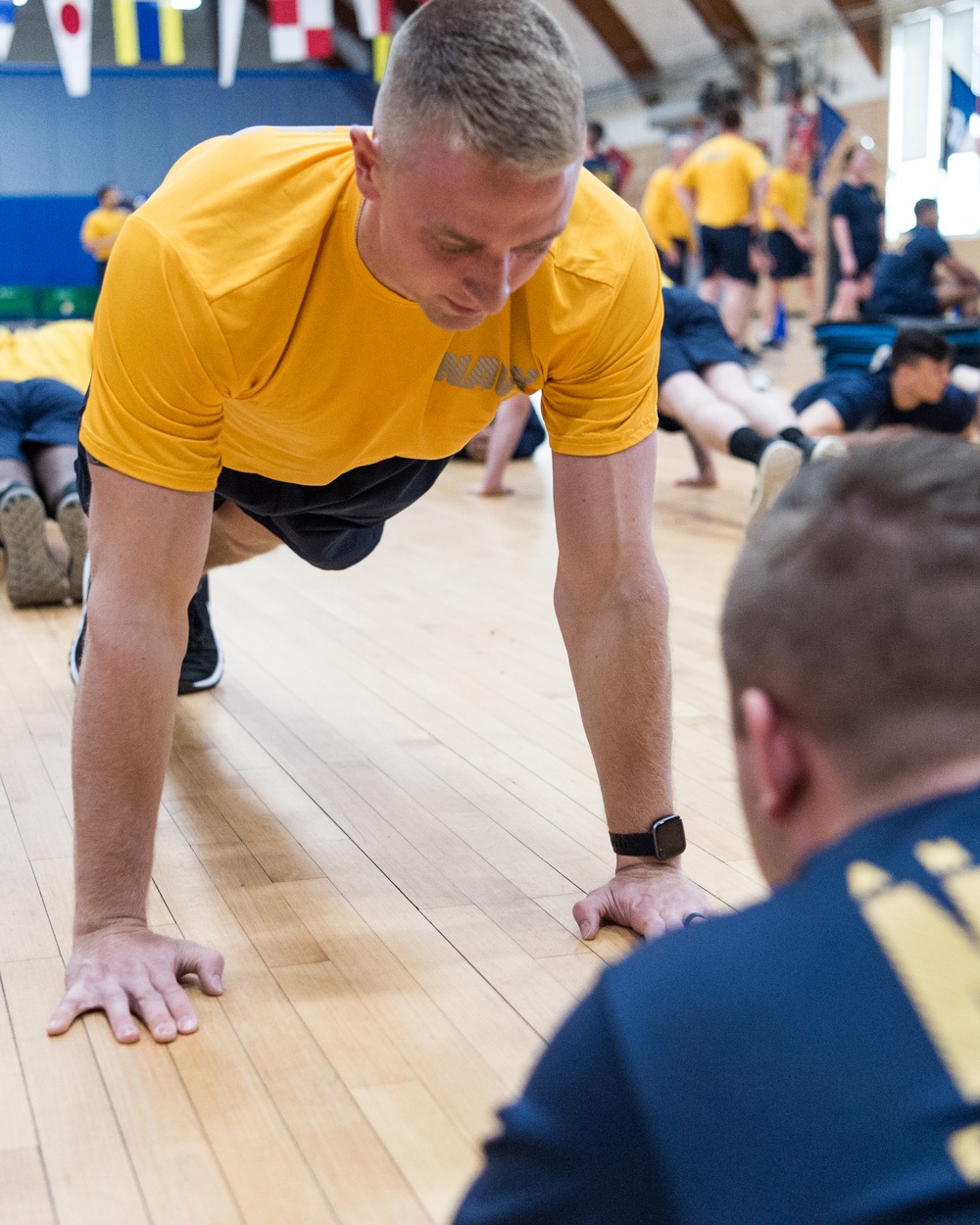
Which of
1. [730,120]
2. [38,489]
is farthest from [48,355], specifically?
[730,120]

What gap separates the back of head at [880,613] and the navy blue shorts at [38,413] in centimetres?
306

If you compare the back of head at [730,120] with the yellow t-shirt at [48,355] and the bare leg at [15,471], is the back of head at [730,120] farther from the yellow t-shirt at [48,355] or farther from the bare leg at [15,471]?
the bare leg at [15,471]

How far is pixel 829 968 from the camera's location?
1.74 ft

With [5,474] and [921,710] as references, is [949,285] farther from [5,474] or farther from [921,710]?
[921,710]

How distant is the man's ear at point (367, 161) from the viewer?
1188 millimetres

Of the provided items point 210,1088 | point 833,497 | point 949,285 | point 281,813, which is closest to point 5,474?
point 281,813

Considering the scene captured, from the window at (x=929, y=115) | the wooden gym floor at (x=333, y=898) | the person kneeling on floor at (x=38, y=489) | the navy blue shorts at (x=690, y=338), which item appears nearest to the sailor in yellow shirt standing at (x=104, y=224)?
the window at (x=929, y=115)

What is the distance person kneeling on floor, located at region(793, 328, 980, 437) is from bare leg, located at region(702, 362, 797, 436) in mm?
109

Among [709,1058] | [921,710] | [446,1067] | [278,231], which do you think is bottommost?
[446,1067]

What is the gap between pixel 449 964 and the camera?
57.5 inches

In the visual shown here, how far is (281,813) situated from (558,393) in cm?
75

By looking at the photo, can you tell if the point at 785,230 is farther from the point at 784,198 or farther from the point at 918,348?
the point at 918,348

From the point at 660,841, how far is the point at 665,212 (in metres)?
8.06

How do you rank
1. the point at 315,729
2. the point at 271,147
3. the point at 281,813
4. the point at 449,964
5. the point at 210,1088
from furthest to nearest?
1. the point at 315,729
2. the point at 281,813
3. the point at 449,964
4. the point at 271,147
5. the point at 210,1088
